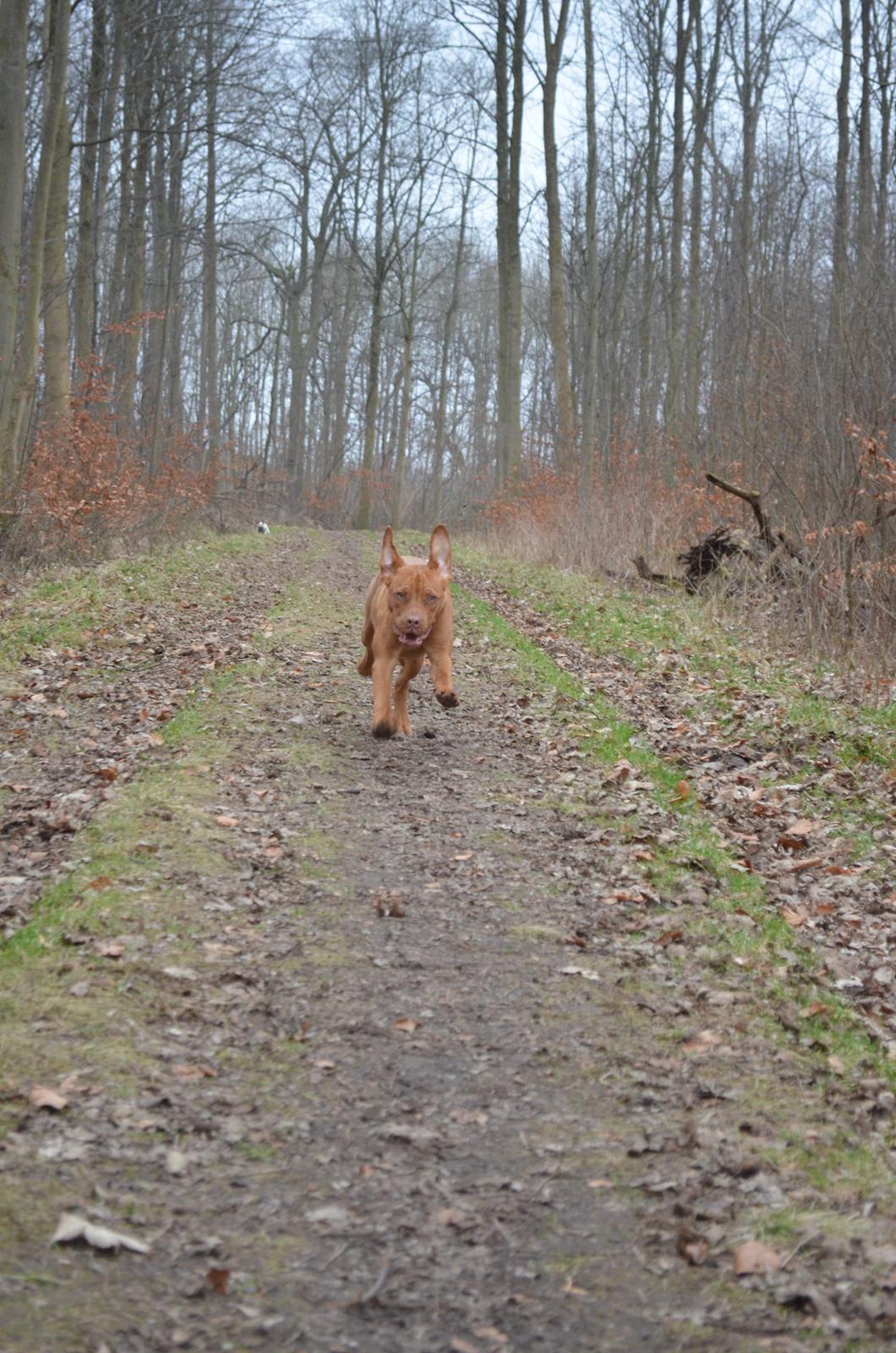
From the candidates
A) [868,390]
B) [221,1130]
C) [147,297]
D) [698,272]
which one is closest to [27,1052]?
[221,1130]

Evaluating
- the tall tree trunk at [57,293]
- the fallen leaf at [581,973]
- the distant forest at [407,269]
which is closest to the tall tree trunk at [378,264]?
the distant forest at [407,269]

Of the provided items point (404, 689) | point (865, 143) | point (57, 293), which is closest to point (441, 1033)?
point (404, 689)

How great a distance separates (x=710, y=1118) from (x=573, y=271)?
31.4 m

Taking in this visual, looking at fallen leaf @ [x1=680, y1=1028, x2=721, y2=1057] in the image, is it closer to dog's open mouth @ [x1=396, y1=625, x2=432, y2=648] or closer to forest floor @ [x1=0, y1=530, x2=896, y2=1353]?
forest floor @ [x1=0, y1=530, x2=896, y2=1353]

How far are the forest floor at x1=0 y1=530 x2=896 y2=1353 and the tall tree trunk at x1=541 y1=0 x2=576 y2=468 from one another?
18.3 metres

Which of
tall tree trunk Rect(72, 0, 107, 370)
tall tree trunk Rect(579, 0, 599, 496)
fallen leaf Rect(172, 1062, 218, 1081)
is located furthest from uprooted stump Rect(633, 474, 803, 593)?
fallen leaf Rect(172, 1062, 218, 1081)

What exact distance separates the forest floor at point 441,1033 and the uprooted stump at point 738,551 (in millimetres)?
5297

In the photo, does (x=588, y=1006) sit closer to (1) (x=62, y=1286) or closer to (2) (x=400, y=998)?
(2) (x=400, y=998)

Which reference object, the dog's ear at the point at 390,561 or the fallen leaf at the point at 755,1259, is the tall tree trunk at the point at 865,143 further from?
the fallen leaf at the point at 755,1259

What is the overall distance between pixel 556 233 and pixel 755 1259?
26255mm

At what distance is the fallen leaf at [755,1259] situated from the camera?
287cm

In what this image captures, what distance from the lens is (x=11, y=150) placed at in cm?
1248

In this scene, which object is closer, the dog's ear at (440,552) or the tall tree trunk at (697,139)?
the dog's ear at (440,552)

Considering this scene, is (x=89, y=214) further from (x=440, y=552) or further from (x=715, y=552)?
(x=440, y=552)
